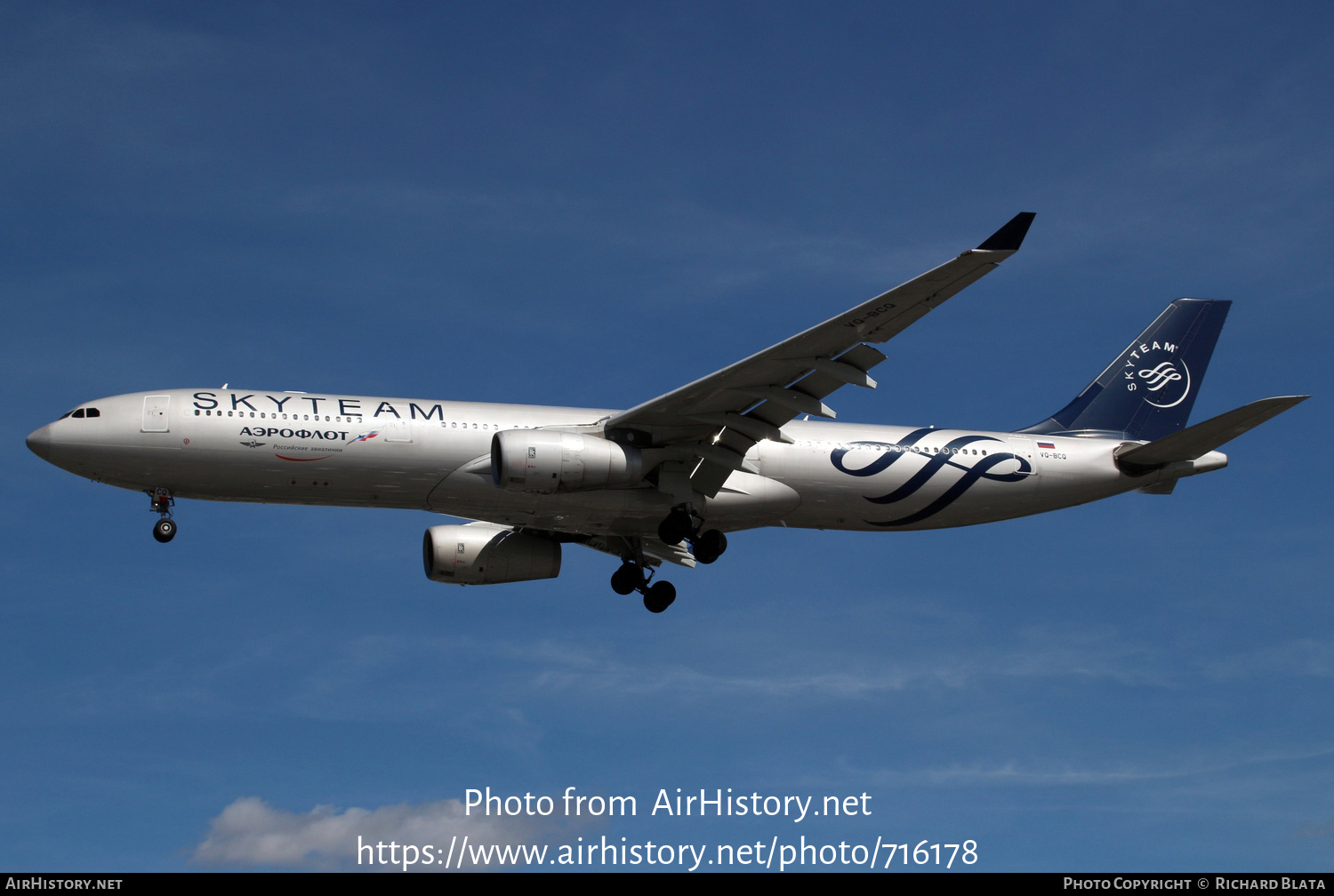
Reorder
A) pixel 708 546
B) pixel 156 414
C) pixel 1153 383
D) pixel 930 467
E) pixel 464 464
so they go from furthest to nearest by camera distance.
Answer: pixel 1153 383 < pixel 930 467 < pixel 708 546 < pixel 464 464 < pixel 156 414

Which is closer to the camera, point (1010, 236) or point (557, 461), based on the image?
point (1010, 236)

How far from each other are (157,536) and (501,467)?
7877mm

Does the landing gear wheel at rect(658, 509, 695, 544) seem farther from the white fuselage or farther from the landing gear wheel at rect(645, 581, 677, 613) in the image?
the landing gear wheel at rect(645, 581, 677, 613)

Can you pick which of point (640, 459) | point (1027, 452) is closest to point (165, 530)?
point (640, 459)

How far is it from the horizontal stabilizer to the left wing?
8348 mm

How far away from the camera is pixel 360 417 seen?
28.2 metres

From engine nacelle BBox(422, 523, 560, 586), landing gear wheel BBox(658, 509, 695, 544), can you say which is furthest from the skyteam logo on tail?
engine nacelle BBox(422, 523, 560, 586)

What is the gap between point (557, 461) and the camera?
2708cm

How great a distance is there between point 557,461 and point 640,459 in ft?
6.52

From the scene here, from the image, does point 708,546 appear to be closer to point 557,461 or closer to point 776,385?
point 557,461

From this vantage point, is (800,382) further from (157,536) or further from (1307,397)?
(157,536)

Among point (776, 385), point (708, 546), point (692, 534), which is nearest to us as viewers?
point (776, 385)

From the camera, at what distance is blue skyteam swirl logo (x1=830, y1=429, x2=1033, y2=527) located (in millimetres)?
30703
